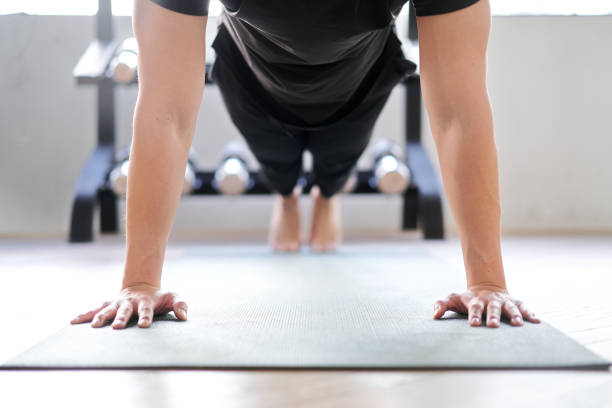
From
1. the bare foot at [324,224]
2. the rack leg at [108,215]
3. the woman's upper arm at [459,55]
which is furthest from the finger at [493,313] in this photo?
the rack leg at [108,215]

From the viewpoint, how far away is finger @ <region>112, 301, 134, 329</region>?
0.67m

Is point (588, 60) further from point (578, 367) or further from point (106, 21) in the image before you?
point (578, 367)

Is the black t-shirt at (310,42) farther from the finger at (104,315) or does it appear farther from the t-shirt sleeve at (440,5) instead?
the finger at (104,315)

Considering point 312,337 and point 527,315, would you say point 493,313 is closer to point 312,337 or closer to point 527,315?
point 527,315

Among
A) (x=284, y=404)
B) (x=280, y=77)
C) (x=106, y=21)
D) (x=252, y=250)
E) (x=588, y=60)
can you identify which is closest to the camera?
(x=284, y=404)

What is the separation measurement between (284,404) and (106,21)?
5.71 ft

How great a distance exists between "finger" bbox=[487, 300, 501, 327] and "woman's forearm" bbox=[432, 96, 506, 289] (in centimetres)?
4

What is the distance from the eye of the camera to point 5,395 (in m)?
0.47

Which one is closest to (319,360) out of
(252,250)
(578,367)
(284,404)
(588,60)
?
(284,404)

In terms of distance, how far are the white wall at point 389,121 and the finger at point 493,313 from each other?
1.42 meters

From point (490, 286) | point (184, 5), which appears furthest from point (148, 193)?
point (490, 286)

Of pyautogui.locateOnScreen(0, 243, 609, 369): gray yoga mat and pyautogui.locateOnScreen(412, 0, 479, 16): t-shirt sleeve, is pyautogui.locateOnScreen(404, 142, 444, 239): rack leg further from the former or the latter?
pyautogui.locateOnScreen(412, 0, 479, 16): t-shirt sleeve

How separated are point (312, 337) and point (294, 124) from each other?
618mm

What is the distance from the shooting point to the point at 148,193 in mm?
723
